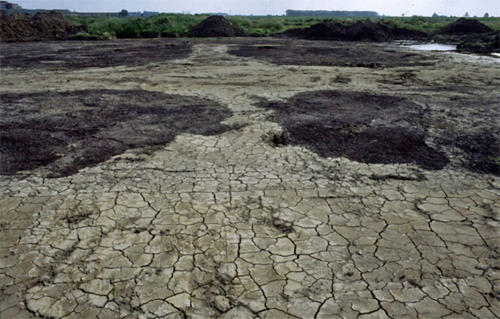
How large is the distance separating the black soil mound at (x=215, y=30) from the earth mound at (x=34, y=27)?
977cm

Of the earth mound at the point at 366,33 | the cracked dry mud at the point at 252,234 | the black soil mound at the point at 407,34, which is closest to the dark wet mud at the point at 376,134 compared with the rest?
the cracked dry mud at the point at 252,234

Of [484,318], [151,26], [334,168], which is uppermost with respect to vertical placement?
[151,26]

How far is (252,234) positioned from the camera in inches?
127

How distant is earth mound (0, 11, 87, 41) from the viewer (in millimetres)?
26094

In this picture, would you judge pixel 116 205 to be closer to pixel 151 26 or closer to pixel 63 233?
pixel 63 233

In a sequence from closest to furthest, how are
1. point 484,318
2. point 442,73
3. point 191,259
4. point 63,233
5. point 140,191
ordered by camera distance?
point 484,318 < point 191,259 < point 63,233 < point 140,191 < point 442,73

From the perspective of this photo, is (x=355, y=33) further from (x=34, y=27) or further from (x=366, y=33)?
(x=34, y=27)

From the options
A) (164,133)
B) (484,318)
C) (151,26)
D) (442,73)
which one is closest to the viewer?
(484,318)

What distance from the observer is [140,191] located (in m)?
3.94

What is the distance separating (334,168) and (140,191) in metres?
2.43

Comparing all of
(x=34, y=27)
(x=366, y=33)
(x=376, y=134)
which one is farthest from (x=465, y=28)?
(x=34, y=27)

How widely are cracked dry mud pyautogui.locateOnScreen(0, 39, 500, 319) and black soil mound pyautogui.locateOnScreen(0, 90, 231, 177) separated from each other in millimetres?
306

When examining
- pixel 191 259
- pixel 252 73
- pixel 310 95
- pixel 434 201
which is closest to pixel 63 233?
pixel 191 259

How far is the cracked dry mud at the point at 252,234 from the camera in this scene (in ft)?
8.22
